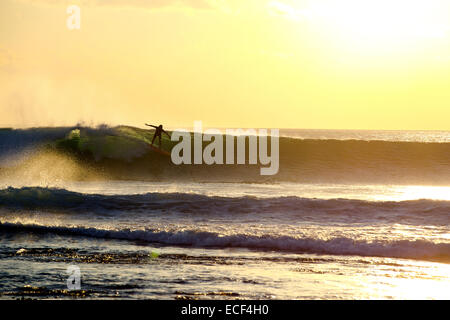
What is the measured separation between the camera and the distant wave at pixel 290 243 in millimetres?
12422

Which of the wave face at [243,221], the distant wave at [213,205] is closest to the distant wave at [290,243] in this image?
the wave face at [243,221]

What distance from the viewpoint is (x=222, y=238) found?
43.8ft

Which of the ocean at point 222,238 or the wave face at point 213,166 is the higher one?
the wave face at point 213,166

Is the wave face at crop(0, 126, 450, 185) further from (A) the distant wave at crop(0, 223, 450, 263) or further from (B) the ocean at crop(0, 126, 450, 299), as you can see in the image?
(A) the distant wave at crop(0, 223, 450, 263)

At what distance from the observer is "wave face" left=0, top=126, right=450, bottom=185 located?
30.8 meters

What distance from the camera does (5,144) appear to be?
3397 cm

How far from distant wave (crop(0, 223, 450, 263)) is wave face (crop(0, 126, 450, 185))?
16.1m

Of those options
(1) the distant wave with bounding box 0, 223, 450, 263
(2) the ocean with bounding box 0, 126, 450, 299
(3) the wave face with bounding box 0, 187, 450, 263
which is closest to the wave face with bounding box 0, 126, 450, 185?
(2) the ocean with bounding box 0, 126, 450, 299

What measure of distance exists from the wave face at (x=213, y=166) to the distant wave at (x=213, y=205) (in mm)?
10869

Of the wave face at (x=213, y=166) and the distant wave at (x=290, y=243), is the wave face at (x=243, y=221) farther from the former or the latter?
the wave face at (x=213, y=166)

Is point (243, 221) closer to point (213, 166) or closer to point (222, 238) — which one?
point (222, 238)

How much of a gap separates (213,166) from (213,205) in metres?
15.0

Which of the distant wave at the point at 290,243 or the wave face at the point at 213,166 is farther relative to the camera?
the wave face at the point at 213,166
